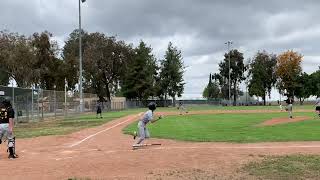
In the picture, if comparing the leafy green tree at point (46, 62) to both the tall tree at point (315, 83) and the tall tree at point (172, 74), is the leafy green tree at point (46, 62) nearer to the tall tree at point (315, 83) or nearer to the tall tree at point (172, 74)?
the tall tree at point (172, 74)

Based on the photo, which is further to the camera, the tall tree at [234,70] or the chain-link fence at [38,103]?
the tall tree at [234,70]

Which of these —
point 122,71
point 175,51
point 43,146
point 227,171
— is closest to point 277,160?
point 227,171

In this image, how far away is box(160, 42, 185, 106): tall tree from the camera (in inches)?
4542

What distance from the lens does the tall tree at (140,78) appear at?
106 meters

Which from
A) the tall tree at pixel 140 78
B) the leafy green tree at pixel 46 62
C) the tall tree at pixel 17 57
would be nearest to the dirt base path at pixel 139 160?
the tall tree at pixel 17 57

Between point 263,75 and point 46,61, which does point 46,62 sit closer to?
point 46,61

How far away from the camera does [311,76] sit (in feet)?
401

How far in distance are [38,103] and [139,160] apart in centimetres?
3281

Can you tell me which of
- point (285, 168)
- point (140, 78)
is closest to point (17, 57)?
point (140, 78)

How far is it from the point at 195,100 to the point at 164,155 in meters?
115

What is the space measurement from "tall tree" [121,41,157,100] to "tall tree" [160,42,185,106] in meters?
6.92

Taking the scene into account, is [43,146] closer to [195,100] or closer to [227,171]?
[227,171]

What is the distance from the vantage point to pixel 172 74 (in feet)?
378

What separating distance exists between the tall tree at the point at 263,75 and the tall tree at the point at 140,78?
28.0m
